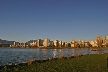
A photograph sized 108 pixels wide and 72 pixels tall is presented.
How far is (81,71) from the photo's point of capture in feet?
80.9

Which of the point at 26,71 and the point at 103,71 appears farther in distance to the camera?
the point at 103,71

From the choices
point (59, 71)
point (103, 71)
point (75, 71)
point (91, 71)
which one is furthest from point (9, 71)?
point (103, 71)

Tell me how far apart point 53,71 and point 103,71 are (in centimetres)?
704

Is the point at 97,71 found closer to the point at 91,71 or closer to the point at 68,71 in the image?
the point at 91,71

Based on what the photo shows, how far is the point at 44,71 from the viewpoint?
77.9 feet

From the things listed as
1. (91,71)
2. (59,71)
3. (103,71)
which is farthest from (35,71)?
(103,71)

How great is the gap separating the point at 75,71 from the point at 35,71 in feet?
17.7

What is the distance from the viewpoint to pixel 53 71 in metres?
23.9

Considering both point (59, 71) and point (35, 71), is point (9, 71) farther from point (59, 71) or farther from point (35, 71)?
point (59, 71)

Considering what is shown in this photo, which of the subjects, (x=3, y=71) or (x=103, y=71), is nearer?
(x=3, y=71)

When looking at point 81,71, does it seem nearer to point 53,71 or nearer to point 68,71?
point 68,71

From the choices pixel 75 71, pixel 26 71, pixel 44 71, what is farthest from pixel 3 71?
pixel 75 71

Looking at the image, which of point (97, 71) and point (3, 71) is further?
point (97, 71)

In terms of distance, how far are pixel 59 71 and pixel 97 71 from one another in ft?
17.8
